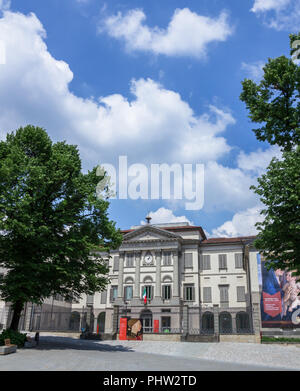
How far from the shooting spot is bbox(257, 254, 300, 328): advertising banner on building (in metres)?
35.9

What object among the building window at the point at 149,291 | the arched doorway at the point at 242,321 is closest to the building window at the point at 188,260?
the building window at the point at 149,291

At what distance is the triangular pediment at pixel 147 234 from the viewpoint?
49625 millimetres

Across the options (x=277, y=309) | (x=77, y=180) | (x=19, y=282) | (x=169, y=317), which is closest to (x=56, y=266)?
(x=19, y=282)

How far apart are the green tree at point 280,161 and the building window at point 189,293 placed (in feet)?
109

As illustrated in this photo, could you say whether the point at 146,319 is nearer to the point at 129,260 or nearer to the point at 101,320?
the point at 101,320

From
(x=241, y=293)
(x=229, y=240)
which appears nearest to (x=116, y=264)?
(x=229, y=240)

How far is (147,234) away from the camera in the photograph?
166 ft

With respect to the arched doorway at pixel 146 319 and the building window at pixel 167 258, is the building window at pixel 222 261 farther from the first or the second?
the arched doorway at pixel 146 319

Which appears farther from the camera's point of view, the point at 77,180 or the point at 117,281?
the point at 117,281

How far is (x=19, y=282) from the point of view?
19.4m

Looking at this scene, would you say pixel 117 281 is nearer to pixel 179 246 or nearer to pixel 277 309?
pixel 179 246

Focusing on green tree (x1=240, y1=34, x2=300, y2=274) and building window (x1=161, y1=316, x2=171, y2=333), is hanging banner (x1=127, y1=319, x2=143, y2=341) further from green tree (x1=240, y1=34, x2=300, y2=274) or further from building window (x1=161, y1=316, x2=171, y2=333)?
green tree (x1=240, y1=34, x2=300, y2=274)

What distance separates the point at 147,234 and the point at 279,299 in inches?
812

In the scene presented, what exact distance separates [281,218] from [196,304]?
1372 inches
